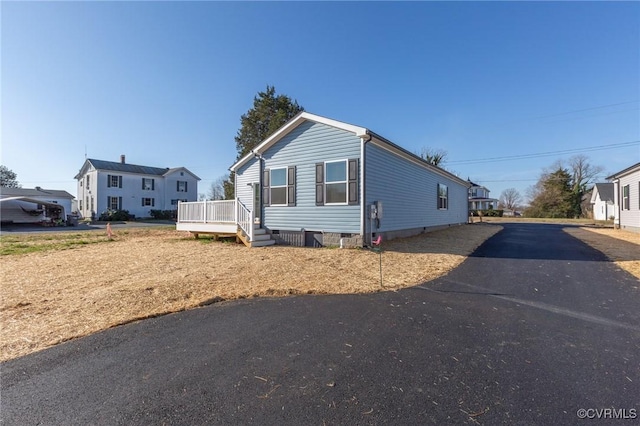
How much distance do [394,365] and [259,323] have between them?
1.84 metres

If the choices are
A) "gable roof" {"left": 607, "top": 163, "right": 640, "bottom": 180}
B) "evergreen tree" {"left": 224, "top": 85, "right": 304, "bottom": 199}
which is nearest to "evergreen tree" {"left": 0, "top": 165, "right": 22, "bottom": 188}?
"evergreen tree" {"left": 224, "top": 85, "right": 304, "bottom": 199}

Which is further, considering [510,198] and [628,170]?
[510,198]

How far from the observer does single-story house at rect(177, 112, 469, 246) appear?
1029 cm

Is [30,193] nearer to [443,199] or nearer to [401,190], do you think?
[401,190]

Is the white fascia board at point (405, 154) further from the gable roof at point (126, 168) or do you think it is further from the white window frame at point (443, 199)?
the gable roof at point (126, 168)

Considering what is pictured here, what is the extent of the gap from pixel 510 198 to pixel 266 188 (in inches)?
3164

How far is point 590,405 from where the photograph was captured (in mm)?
2240

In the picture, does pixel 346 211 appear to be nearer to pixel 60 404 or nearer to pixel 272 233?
pixel 272 233

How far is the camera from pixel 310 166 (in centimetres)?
1133

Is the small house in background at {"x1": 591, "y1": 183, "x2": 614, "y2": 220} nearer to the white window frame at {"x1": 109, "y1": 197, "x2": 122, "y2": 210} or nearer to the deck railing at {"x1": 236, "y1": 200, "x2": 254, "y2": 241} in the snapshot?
the deck railing at {"x1": 236, "y1": 200, "x2": 254, "y2": 241}

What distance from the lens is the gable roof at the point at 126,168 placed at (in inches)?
1406

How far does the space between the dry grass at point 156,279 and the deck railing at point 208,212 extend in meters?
2.37

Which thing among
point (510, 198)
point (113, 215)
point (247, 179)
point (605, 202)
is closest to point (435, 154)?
point (605, 202)

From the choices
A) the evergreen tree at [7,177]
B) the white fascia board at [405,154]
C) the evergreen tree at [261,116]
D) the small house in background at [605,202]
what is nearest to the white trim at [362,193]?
the white fascia board at [405,154]
